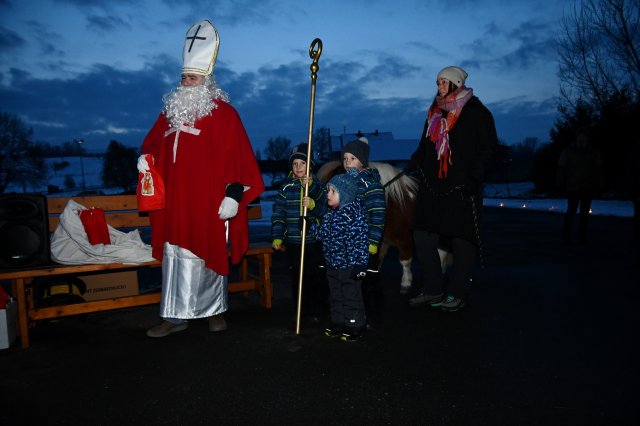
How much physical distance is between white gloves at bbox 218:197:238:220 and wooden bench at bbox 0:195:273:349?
32.2 inches

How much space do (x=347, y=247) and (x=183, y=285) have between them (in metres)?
1.48

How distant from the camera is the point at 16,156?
4806 cm

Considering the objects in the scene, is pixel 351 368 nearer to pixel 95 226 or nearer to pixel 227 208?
pixel 227 208

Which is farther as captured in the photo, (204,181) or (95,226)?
(95,226)

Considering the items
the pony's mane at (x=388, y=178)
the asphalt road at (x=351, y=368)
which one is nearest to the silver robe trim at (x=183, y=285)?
the asphalt road at (x=351, y=368)

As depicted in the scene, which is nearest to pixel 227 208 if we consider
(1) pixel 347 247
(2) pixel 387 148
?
(1) pixel 347 247

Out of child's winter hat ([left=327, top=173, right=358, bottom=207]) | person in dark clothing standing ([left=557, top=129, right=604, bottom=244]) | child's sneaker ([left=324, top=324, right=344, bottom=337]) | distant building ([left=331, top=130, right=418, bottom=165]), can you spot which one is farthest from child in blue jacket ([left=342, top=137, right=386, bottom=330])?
distant building ([left=331, top=130, right=418, bottom=165])

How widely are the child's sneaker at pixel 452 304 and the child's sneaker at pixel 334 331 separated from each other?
1195 millimetres

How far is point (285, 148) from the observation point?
3890 inches

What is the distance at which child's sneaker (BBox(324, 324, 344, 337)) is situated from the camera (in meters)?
4.08

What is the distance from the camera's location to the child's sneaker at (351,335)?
3.94 meters

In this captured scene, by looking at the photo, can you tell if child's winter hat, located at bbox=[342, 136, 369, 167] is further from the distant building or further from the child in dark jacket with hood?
the distant building

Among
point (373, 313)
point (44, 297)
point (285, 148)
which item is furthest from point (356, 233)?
point (285, 148)

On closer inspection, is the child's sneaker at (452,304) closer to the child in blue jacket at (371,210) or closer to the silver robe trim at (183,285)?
the child in blue jacket at (371,210)
